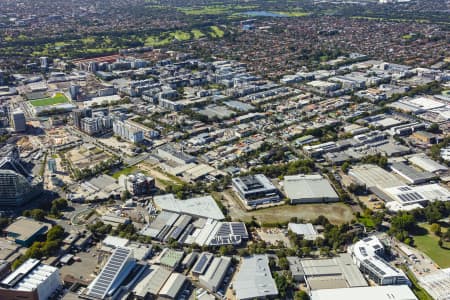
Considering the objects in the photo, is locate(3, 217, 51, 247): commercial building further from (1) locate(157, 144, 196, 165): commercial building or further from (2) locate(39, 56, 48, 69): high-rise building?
(2) locate(39, 56, 48, 69): high-rise building

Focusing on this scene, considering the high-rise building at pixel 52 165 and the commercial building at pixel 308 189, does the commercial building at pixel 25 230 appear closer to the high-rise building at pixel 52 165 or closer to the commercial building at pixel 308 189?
the high-rise building at pixel 52 165

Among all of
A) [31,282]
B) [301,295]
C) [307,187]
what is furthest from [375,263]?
[31,282]

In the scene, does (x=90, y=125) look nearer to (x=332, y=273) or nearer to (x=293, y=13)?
(x=332, y=273)

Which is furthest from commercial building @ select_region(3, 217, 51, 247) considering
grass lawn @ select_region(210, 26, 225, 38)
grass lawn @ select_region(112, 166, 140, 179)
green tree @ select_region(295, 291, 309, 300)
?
grass lawn @ select_region(210, 26, 225, 38)

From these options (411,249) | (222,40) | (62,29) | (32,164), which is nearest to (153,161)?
(32,164)

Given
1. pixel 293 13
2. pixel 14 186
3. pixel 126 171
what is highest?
pixel 293 13

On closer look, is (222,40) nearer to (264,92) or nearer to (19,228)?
(264,92)
